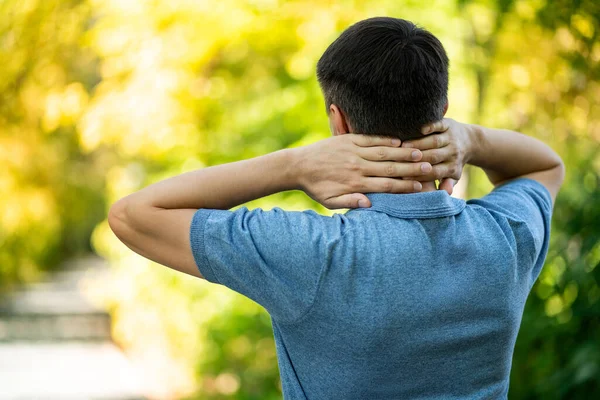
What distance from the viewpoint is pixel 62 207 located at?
1141 cm

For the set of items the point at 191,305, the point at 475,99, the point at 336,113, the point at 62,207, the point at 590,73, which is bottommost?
the point at 62,207

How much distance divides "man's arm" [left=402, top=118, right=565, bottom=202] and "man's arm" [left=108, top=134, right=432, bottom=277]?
11cm

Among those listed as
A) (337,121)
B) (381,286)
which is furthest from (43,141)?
(381,286)

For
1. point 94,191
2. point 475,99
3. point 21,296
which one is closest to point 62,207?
point 94,191

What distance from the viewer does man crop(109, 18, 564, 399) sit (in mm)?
1168

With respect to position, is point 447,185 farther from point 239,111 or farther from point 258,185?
point 239,111

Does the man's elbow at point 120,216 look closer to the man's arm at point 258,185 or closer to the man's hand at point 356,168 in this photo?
the man's arm at point 258,185

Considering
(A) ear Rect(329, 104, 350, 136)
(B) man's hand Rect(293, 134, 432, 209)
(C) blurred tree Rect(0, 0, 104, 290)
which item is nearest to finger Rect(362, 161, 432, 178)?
(B) man's hand Rect(293, 134, 432, 209)

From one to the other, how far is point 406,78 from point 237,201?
41 centimetres

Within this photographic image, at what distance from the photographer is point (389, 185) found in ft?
4.16

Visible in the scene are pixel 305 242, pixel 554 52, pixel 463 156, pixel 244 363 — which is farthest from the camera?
pixel 244 363

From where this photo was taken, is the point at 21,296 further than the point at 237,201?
Yes

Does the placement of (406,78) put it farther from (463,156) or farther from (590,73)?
(590,73)

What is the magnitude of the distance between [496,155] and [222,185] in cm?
68
